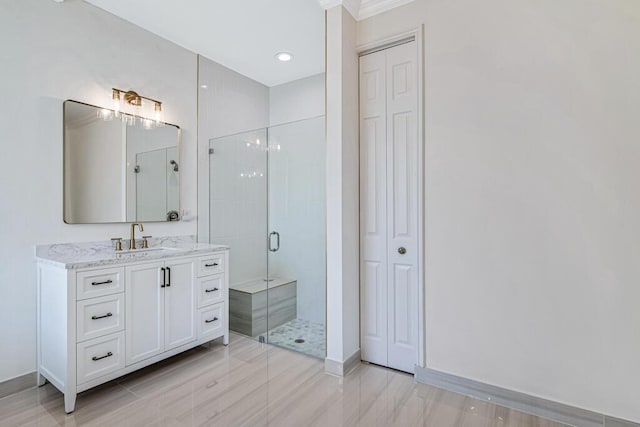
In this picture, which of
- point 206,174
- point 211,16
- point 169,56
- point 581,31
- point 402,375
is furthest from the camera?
point 206,174

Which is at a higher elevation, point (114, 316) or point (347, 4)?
point (347, 4)

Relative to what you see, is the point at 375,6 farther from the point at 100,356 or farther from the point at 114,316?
the point at 100,356

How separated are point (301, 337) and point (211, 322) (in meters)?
0.83

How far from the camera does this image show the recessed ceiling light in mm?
3287

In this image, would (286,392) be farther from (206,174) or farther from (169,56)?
(169,56)

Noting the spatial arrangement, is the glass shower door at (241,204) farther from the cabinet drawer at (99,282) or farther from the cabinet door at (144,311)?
the cabinet drawer at (99,282)

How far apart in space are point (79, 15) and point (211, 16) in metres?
0.97

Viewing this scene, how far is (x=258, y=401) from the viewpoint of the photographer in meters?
2.02

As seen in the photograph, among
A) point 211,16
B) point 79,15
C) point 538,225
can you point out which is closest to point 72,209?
point 79,15

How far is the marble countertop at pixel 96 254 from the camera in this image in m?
2.00

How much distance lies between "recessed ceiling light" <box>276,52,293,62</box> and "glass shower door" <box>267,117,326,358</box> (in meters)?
0.75

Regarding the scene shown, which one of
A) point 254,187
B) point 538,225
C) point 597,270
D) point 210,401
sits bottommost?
point 210,401

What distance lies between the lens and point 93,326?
2.01 m

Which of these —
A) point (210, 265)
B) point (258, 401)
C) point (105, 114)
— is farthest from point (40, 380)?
point (105, 114)
